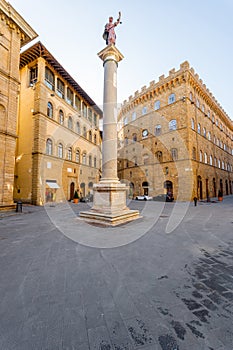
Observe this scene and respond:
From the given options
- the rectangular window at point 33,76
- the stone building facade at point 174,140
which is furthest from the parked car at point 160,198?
the rectangular window at point 33,76

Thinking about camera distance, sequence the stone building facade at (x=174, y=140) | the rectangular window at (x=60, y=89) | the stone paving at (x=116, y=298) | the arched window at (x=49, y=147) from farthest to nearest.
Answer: the stone building facade at (x=174, y=140) → the rectangular window at (x=60, y=89) → the arched window at (x=49, y=147) → the stone paving at (x=116, y=298)

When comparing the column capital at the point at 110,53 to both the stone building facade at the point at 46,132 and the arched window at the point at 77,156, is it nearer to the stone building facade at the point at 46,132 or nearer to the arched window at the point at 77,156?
the stone building facade at the point at 46,132

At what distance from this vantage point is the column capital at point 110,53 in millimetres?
8109

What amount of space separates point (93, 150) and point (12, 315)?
2468 centimetres

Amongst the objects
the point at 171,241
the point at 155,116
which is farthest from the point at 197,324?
the point at 155,116

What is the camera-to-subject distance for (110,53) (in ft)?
26.8

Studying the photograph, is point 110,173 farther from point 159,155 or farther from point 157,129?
point 157,129

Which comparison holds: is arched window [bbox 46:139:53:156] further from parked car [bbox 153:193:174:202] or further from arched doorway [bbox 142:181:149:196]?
parked car [bbox 153:193:174:202]

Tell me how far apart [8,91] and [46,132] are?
5.59m

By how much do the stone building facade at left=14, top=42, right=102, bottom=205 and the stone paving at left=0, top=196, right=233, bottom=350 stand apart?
13.2 m

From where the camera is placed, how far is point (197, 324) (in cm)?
174

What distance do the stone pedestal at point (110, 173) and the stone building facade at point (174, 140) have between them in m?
14.7

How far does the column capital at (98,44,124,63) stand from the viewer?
26.6 feet

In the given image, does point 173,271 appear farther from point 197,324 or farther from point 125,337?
point 125,337
